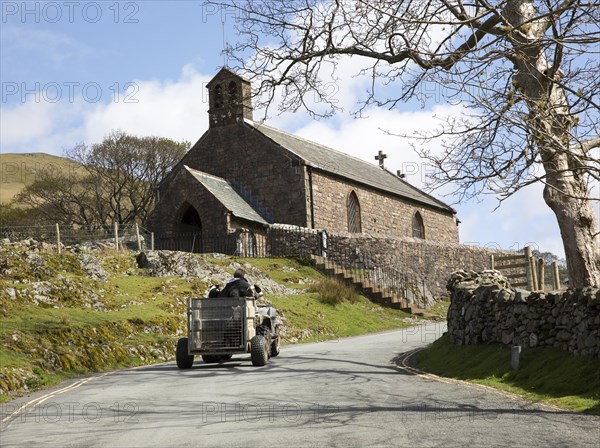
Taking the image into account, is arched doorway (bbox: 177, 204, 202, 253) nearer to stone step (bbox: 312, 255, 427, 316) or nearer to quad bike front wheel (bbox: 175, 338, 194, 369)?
stone step (bbox: 312, 255, 427, 316)

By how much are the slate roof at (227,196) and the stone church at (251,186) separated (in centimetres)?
8

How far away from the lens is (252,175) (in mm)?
40000

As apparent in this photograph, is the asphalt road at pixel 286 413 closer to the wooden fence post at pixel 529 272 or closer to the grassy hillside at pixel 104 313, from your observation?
the grassy hillside at pixel 104 313

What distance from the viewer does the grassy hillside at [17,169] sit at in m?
102

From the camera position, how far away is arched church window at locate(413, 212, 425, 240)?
4866 cm

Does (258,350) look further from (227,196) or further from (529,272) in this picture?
(227,196)

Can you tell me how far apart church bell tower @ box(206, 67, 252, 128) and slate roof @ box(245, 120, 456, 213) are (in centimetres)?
78

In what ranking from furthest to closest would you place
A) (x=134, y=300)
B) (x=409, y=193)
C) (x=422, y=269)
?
1. (x=409, y=193)
2. (x=422, y=269)
3. (x=134, y=300)

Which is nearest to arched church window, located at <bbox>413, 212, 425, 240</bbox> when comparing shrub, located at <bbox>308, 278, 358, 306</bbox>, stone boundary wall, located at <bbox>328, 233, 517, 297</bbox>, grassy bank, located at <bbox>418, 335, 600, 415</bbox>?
stone boundary wall, located at <bbox>328, 233, 517, 297</bbox>

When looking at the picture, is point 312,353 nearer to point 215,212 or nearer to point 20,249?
point 20,249

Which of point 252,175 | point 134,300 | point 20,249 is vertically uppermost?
point 252,175

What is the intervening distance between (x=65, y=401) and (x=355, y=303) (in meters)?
19.8

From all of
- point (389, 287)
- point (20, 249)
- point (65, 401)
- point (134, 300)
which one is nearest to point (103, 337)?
point (134, 300)

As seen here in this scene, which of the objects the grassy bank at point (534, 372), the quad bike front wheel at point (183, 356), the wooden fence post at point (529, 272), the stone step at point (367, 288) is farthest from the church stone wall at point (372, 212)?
the grassy bank at point (534, 372)
